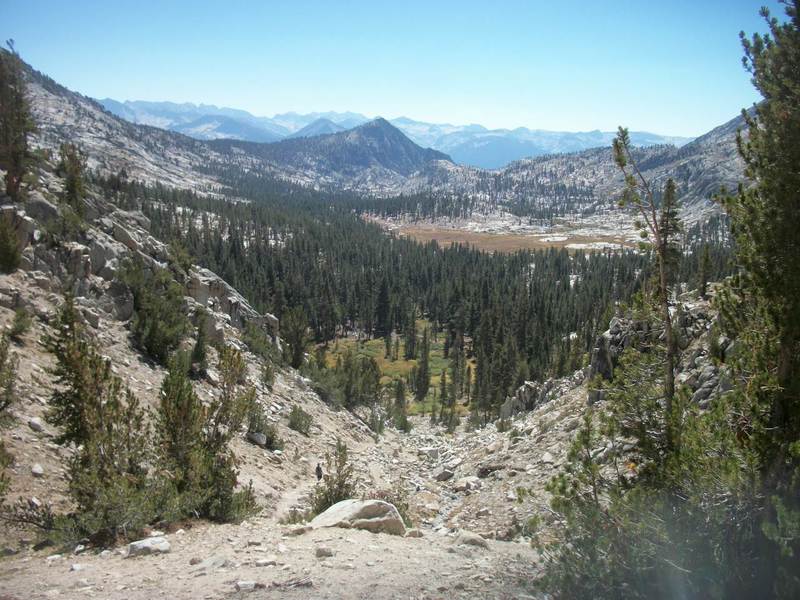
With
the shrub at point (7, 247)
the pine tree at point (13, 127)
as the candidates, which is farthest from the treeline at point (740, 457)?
the pine tree at point (13, 127)

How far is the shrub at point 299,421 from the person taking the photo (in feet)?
85.1

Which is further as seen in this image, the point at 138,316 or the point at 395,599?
the point at 138,316

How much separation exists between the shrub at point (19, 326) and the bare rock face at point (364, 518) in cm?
1249

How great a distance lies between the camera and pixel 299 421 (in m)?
26.1

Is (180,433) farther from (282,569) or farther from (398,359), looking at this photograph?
(398,359)

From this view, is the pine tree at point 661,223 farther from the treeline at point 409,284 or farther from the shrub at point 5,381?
the treeline at point 409,284

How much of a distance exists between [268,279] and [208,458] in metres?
104

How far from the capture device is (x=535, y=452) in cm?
2119

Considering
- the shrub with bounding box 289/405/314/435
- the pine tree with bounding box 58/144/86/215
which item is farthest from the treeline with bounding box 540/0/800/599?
the pine tree with bounding box 58/144/86/215

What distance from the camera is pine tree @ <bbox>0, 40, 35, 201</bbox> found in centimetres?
2361

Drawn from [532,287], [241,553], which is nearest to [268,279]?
[532,287]

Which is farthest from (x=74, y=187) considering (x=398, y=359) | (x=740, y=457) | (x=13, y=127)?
(x=398, y=359)

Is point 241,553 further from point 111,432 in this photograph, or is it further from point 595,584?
point 595,584

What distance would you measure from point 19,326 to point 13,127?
1496cm
